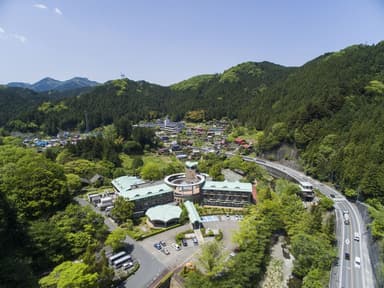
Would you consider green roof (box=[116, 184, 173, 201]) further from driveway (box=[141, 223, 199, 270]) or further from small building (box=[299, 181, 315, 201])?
small building (box=[299, 181, 315, 201])

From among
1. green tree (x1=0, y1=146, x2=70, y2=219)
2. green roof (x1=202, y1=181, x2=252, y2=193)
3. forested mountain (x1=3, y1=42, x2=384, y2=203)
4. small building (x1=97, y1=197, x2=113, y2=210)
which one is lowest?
small building (x1=97, y1=197, x2=113, y2=210)

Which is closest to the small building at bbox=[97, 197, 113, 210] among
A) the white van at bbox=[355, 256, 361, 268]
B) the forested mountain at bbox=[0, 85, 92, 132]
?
the white van at bbox=[355, 256, 361, 268]

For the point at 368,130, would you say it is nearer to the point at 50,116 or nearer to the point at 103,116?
the point at 103,116

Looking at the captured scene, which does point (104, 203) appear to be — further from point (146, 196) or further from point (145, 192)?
point (146, 196)

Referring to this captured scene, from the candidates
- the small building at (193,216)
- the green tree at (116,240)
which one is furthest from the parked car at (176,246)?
the green tree at (116,240)

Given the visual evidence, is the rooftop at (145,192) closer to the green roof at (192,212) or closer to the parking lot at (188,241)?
the green roof at (192,212)
